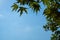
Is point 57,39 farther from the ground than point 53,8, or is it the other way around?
point 57,39

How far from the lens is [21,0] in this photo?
705 cm

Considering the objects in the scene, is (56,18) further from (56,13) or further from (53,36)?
(53,36)

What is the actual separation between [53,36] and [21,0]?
12496 millimetres

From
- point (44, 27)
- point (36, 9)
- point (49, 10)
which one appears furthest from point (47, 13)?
point (44, 27)

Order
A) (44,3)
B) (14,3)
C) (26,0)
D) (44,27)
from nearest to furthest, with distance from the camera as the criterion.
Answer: (44,3)
(26,0)
(14,3)
(44,27)

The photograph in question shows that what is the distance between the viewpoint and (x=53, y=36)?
19.0m

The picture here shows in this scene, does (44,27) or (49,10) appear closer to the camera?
(49,10)

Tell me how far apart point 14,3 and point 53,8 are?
229 centimetres

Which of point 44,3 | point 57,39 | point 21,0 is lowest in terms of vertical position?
point 44,3

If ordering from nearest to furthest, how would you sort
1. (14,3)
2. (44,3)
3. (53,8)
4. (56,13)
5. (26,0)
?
(44,3) < (26,0) < (14,3) < (56,13) < (53,8)

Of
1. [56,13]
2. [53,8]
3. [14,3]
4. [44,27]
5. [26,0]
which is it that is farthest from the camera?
[44,27]

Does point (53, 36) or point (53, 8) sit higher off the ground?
point (53, 36)

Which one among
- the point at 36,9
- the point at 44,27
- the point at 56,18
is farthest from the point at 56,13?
the point at 44,27

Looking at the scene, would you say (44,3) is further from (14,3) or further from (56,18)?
(56,18)
